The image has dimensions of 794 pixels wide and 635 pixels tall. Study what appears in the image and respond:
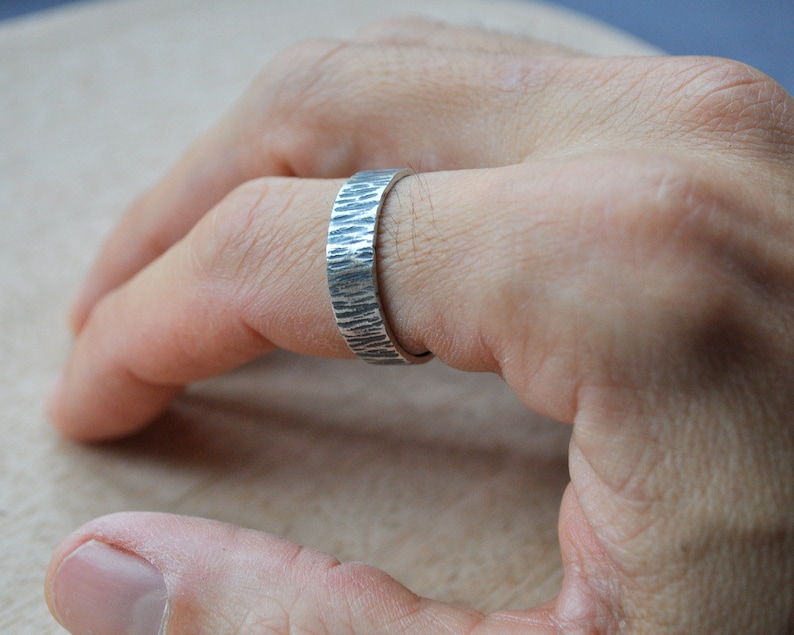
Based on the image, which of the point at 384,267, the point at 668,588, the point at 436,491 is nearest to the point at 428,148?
the point at 384,267

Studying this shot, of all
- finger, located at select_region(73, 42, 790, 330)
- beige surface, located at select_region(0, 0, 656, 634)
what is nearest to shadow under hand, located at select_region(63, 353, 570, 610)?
beige surface, located at select_region(0, 0, 656, 634)

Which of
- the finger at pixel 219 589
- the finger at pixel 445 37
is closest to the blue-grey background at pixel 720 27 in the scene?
the finger at pixel 445 37

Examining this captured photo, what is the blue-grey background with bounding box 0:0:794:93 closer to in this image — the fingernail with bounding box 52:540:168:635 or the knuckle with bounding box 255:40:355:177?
the knuckle with bounding box 255:40:355:177

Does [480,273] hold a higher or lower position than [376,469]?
higher

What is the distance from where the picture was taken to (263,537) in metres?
0.57

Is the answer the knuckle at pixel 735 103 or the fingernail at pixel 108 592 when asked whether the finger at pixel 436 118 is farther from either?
the fingernail at pixel 108 592

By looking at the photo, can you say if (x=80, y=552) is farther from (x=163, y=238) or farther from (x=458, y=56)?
(x=458, y=56)

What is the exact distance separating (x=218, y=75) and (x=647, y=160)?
3.55ft

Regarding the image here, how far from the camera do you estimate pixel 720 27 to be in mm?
2027

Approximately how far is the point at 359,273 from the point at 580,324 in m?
0.16

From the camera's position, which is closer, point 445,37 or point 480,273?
point 480,273

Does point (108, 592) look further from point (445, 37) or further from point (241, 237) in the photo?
point (445, 37)

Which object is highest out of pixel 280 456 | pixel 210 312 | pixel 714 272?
pixel 714 272

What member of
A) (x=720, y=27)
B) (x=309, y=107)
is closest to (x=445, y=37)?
(x=309, y=107)
